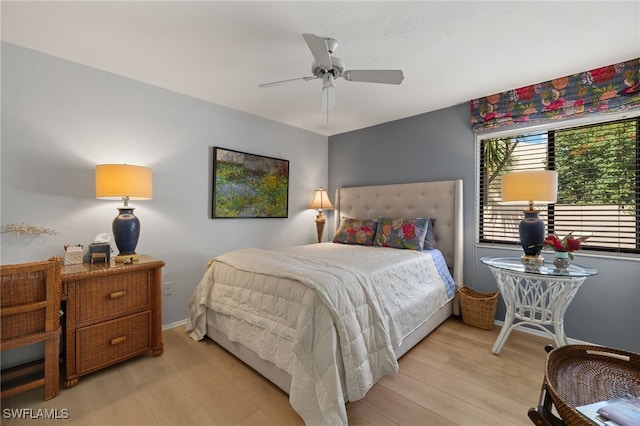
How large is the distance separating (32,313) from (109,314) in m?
0.42

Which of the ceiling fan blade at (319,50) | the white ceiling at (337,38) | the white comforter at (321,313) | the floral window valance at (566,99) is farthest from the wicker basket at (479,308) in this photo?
the ceiling fan blade at (319,50)

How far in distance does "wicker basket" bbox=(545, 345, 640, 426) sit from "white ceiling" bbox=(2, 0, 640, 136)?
6.14 feet

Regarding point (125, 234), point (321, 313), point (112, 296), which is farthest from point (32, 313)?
point (321, 313)

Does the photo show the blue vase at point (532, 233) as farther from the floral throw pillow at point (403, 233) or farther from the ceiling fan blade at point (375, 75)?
the ceiling fan blade at point (375, 75)

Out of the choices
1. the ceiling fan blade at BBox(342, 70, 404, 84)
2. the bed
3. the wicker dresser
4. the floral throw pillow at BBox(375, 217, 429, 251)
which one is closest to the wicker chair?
the wicker dresser

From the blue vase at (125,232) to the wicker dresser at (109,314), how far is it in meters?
0.15

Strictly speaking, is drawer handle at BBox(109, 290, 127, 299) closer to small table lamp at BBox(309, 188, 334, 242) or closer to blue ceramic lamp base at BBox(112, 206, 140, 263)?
blue ceramic lamp base at BBox(112, 206, 140, 263)

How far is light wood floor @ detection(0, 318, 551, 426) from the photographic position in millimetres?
1492

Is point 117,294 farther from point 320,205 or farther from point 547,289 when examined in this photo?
point 547,289

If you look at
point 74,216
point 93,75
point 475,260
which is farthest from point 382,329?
point 93,75

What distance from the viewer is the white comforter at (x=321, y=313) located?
140 cm

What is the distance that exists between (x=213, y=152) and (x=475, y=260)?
314 centimetres

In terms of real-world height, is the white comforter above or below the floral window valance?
below

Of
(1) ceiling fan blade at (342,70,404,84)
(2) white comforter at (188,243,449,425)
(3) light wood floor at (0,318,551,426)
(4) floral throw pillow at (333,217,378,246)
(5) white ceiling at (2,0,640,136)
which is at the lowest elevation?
(3) light wood floor at (0,318,551,426)
